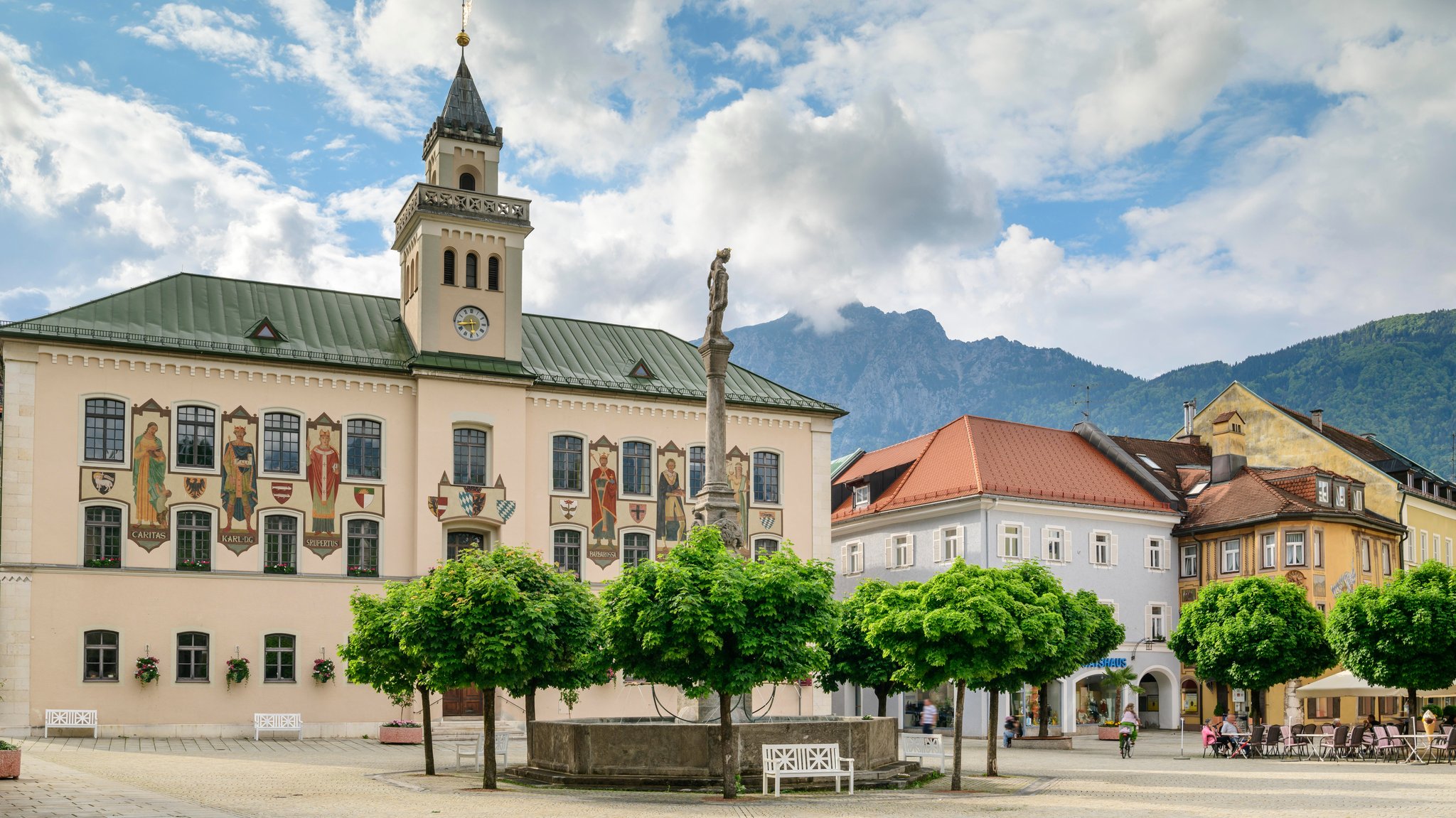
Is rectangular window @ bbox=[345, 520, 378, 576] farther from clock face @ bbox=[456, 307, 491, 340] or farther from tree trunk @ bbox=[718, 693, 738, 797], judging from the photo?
tree trunk @ bbox=[718, 693, 738, 797]

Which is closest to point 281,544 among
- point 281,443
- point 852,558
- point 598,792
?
point 281,443

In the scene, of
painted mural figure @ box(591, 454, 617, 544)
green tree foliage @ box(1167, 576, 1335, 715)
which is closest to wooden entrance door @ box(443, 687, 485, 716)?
painted mural figure @ box(591, 454, 617, 544)

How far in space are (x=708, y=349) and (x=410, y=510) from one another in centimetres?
1715

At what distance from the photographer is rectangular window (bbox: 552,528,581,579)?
144ft

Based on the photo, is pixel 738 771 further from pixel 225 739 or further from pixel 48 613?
pixel 48 613

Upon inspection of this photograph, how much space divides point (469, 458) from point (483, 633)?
20.3 metres

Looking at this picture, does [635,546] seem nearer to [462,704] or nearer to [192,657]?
[462,704]

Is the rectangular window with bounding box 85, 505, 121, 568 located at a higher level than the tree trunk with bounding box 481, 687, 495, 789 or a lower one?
higher

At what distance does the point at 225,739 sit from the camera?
123 ft

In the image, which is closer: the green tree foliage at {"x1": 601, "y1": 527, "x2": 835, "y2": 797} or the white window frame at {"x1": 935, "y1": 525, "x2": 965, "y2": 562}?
the green tree foliage at {"x1": 601, "y1": 527, "x2": 835, "y2": 797}

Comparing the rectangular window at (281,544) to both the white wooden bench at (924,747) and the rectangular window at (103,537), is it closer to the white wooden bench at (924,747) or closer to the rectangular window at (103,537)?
the rectangular window at (103,537)

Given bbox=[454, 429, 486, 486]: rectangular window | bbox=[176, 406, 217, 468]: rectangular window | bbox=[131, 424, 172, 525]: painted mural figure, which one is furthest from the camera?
bbox=[454, 429, 486, 486]: rectangular window

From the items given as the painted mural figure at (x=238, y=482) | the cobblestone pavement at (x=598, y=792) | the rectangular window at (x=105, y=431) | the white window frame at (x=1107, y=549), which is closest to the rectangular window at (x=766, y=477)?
the white window frame at (x=1107, y=549)

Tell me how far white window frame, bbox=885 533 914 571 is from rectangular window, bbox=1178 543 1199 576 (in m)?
11.5
